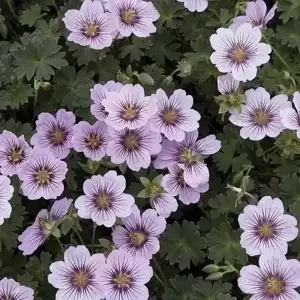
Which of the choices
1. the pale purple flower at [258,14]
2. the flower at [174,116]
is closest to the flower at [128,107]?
the flower at [174,116]

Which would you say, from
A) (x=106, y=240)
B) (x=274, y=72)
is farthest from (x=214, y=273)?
(x=274, y=72)

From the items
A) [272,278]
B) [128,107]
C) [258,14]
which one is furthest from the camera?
[258,14]

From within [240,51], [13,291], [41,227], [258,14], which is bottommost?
[13,291]

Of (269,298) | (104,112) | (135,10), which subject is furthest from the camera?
(135,10)

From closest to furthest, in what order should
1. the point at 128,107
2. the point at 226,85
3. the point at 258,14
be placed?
the point at 128,107, the point at 226,85, the point at 258,14

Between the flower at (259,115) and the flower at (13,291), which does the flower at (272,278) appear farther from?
the flower at (13,291)

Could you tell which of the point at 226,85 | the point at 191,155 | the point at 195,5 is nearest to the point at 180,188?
the point at 191,155

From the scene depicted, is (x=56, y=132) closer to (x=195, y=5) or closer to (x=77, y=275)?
(x=77, y=275)

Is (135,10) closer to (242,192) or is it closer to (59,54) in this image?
(59,54)
